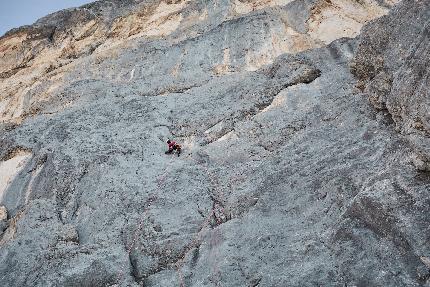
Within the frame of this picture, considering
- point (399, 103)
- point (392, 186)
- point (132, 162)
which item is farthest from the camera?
point (132, 162)

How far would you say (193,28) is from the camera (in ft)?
79.3

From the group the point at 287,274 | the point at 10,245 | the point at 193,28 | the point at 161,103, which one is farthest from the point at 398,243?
the point at 193,28

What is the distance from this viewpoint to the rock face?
9.37 m

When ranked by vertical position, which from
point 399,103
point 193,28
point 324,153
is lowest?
point 324,153

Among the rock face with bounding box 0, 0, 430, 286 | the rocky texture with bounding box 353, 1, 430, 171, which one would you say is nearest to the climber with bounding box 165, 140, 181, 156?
the rock face with bounding box 0, 0, 430, 286

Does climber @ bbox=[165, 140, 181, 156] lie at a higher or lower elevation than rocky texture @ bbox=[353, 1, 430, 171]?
lower

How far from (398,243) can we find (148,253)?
21.5ft

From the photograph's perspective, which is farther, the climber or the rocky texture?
the climber

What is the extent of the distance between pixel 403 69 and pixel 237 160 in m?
5.79

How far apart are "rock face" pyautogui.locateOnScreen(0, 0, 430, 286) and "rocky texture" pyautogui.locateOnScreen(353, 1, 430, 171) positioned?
5 centimetres

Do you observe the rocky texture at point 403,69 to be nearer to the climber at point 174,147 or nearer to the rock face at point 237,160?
the rock face at point 237,160

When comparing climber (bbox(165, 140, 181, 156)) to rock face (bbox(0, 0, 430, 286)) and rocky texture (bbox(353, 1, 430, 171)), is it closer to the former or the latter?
rock face (bbox(0, 0, 430, 286))

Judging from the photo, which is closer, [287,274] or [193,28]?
[287,274]

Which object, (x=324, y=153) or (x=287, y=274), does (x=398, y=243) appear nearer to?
(x=287, y=274)
